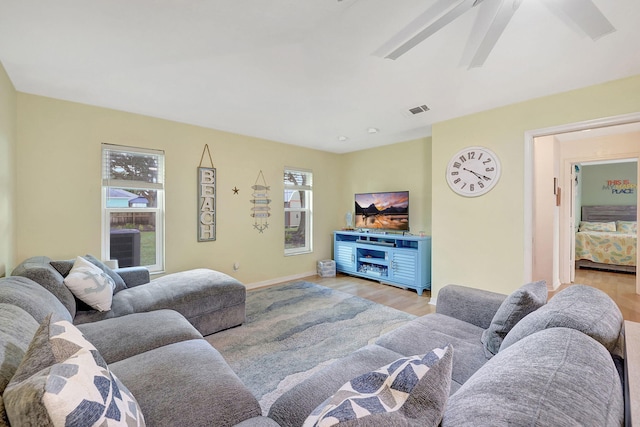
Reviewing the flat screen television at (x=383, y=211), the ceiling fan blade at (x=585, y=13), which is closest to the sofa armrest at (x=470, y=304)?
the ceiling fan blade at (x=585, y=13)

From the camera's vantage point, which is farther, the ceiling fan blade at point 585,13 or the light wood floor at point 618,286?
the light wood floor at point 618,286

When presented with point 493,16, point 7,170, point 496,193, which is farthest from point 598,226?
point 7,170

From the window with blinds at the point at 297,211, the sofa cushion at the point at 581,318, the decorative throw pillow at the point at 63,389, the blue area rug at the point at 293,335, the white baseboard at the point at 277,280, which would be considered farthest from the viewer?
the window with blinds at the point at 297,211

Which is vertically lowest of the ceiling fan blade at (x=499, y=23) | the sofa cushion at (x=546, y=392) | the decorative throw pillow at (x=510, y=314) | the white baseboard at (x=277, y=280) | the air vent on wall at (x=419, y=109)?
the white baseboard at (x=277, y=280)

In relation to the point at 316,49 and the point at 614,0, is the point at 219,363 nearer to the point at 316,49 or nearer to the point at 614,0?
the point at 316,49

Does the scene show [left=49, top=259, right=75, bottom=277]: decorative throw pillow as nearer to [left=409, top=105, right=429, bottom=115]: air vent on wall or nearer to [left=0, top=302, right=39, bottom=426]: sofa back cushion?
[left=0, top=302, right=39, bottom=426]: sofa back cushion

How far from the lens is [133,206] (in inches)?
130

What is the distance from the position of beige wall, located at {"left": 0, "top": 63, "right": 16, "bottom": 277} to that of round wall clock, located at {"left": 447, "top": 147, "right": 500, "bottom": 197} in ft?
14.1

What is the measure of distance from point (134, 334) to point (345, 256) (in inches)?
147

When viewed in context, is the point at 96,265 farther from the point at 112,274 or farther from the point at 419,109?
the point at 419,109

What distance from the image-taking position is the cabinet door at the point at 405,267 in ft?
13.2

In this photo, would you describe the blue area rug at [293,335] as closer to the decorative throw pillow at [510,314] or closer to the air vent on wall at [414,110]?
the decorative throw pillow at [510,314]

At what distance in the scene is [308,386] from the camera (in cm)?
116

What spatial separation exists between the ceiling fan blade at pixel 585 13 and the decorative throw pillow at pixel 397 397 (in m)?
1.69
